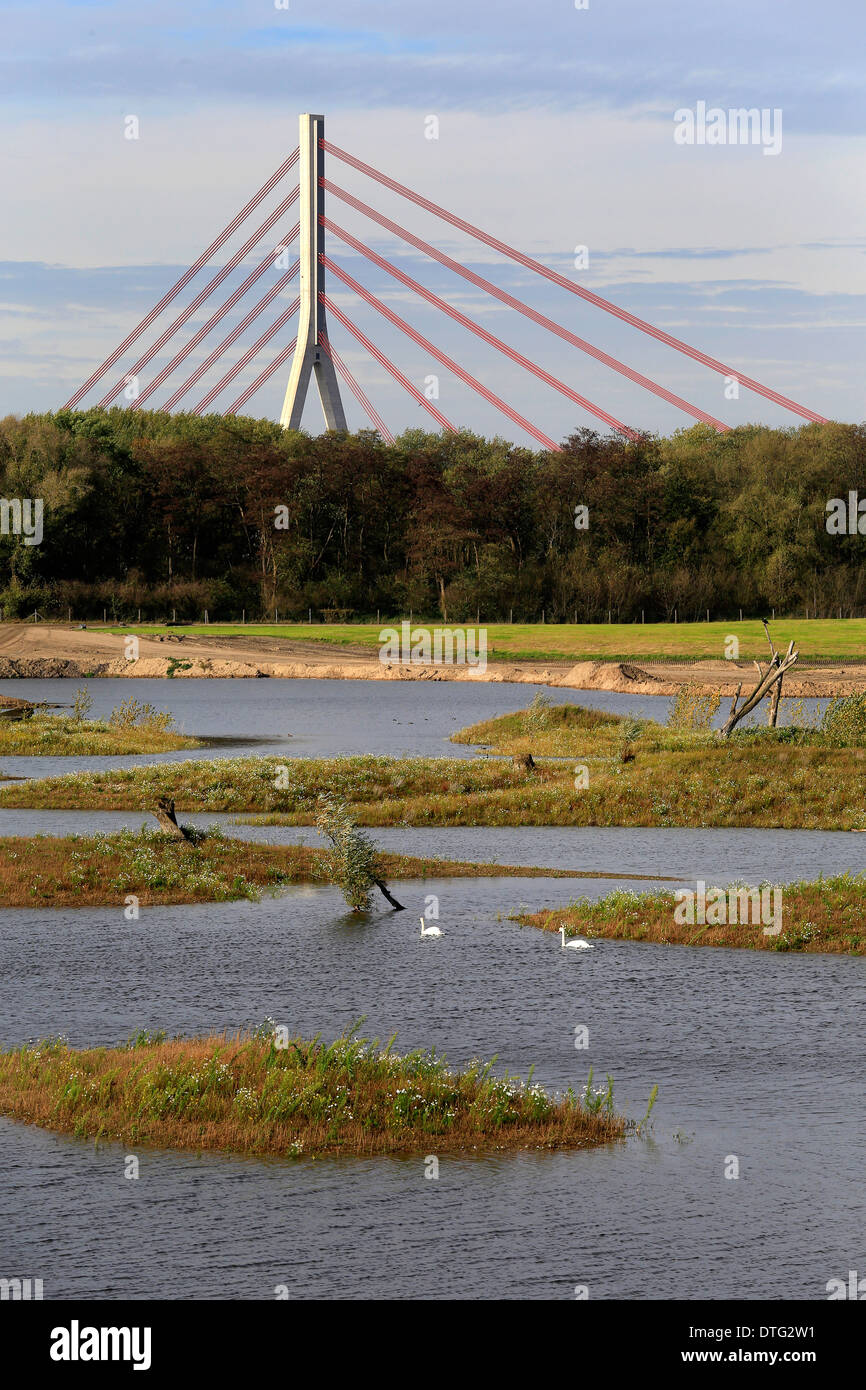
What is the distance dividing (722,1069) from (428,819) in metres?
21.2

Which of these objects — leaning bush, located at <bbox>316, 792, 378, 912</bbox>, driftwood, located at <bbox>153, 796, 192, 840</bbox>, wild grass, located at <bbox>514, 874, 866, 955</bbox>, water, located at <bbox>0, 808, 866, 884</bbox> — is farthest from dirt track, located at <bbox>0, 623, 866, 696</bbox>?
wild grass, located at <bbox>514, 874, 866, 955</bbox>

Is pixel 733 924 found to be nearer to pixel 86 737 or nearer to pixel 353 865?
pixel 353 865

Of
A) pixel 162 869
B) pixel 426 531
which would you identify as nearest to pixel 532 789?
pixel 162 869

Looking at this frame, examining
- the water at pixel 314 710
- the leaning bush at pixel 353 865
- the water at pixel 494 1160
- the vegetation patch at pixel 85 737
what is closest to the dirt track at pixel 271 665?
the water at pixel 314 710

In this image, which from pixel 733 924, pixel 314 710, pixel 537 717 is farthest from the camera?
pixel 314 710

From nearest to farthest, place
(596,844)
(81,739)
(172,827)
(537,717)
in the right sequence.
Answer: (172,827), (596,844), (81,739), (537,717)

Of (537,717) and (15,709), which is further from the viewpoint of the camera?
(15,709)

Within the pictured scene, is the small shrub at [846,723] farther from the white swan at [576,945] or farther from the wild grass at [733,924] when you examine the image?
the white swan at [576,945]

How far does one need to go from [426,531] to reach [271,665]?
28.8 metres

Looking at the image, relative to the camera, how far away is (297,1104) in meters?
15.6

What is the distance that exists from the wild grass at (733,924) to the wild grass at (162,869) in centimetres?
440

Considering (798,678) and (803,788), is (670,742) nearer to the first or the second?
(803,788)

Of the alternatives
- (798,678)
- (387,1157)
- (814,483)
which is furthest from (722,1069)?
(814,483)

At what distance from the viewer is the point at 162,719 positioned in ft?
198
